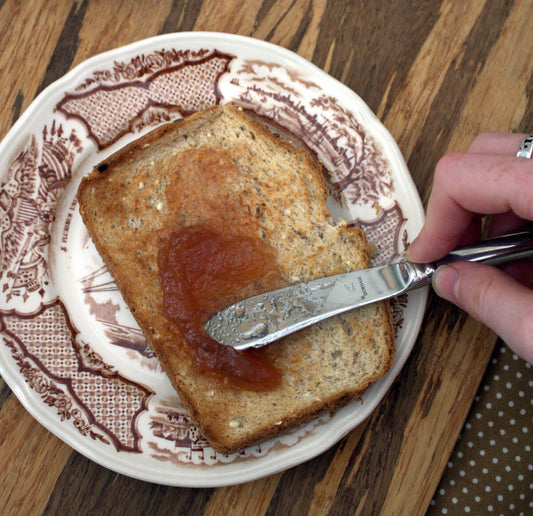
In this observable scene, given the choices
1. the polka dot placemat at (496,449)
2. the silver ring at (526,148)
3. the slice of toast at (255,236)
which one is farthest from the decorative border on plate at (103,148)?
the polka dot placemat at (496,449)

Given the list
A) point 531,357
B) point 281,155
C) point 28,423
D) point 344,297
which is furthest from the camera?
point 28,423

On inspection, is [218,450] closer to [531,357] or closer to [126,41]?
[531,357]

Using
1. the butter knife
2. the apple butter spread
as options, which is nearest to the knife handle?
the butter knife

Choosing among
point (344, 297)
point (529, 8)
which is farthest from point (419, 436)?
point (529, 8)

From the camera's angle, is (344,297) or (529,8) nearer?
(344,297)

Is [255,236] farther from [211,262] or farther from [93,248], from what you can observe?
[93,248]

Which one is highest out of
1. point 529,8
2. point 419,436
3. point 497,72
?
point 529,8

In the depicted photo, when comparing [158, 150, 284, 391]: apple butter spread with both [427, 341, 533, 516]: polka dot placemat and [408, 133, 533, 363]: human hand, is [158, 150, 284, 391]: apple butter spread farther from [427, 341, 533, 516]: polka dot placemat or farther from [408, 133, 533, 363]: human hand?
[427, 341, 533, 516]: polka dot placemat
